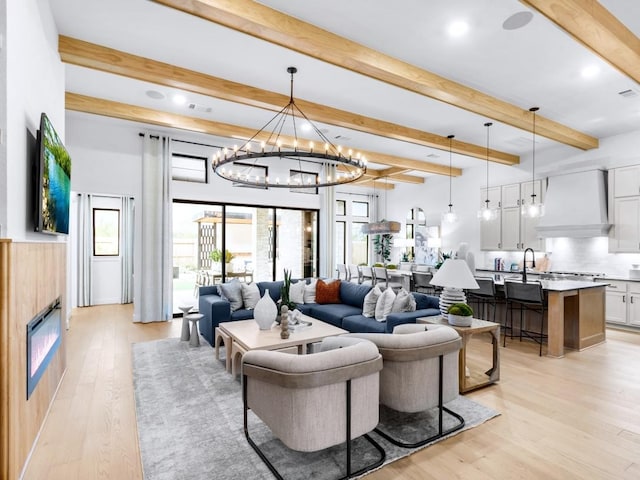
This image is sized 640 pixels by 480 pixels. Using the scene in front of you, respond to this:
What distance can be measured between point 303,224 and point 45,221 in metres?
6.24

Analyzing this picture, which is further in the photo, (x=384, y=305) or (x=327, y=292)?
(x=327, y=292)

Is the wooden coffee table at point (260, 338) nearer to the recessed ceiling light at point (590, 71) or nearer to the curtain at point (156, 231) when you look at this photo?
the curtain at point (156, 231)

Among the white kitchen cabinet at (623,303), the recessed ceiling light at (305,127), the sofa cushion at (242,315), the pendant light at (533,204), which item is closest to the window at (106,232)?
the sofa cushion at (242,315)

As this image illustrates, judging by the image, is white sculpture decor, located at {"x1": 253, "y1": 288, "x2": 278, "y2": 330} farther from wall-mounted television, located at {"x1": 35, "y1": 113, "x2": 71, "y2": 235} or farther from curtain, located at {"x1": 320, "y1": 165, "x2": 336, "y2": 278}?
curtain, located at {"x1": 320, "y1": 165, "x2": 336, "y2": 278}

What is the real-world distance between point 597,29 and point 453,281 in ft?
7.88

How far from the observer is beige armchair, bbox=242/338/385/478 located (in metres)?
2.02

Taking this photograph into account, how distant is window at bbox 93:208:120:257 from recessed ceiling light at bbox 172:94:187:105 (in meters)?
4.36

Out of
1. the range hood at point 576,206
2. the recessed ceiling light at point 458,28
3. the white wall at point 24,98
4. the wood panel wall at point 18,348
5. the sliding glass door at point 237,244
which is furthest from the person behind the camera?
the sliding glass door at point 237,244

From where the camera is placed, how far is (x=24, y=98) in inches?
95.1

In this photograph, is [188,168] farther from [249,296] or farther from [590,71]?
[590,71]

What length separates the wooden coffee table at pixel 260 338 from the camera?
11.7 ft

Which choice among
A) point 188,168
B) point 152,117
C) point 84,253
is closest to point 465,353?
point 152,117

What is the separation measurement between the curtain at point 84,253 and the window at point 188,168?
2482 millimetres

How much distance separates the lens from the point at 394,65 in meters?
3.72
